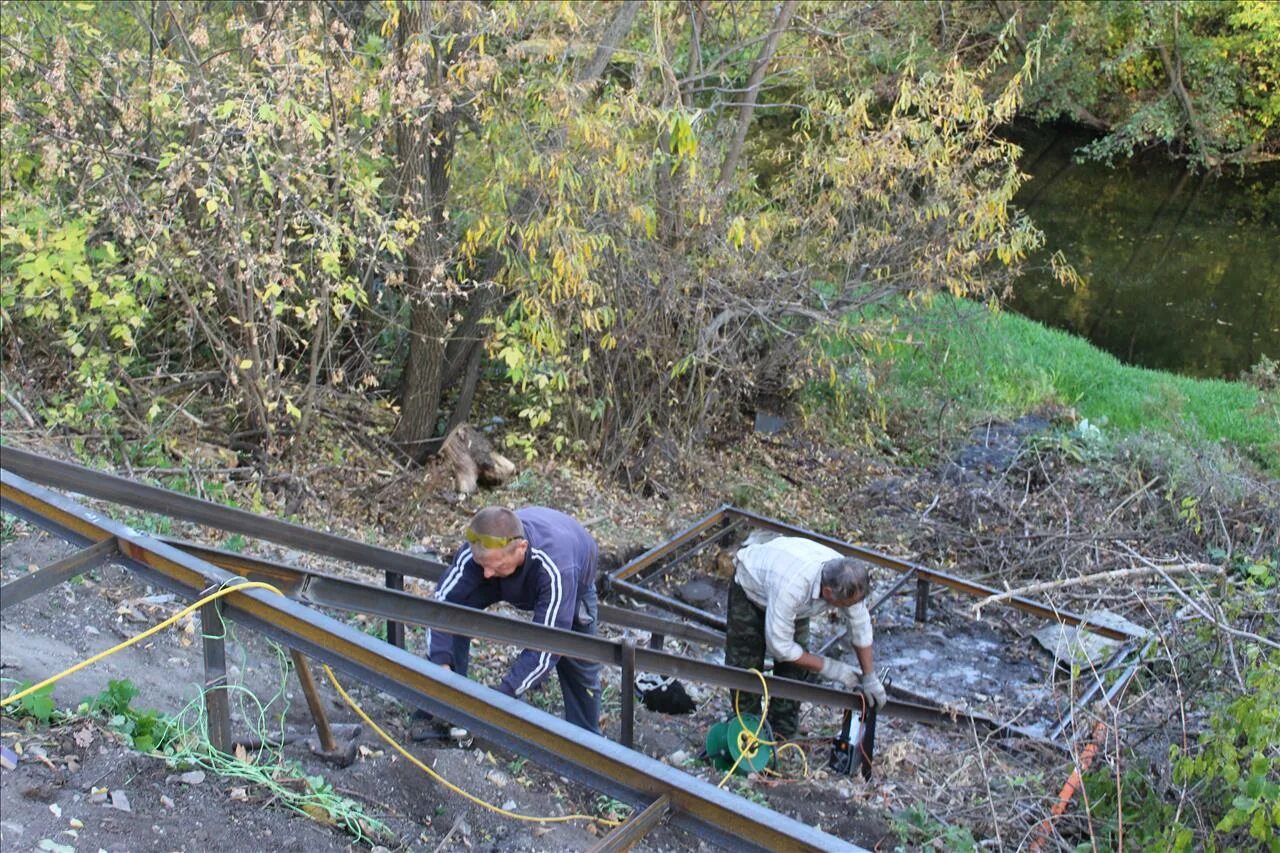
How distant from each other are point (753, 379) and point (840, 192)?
206cm

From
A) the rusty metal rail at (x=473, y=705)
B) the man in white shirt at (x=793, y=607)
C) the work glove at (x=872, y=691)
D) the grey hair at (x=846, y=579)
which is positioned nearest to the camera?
the rusty metal rail at (x=473, y=705)

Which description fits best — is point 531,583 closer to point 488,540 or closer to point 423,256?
point 488,540

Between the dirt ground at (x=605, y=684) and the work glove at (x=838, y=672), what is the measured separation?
0.50 metres

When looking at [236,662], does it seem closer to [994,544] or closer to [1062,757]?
[1062,757]

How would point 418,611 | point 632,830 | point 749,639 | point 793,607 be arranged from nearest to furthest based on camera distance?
point 632,830 → point 418,611 → point 793,607 → point 749,639

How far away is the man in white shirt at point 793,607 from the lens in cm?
569

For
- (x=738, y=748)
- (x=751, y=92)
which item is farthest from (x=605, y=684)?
(x=751, y=92)

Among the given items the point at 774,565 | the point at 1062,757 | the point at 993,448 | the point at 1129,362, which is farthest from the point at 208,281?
the point at 1129,362

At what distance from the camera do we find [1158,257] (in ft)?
67.7

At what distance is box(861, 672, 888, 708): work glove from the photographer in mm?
5961

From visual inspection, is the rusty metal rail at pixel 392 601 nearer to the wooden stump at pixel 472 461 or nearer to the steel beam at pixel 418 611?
the steel beam at pixel 418 611

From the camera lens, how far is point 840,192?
34.4 feet

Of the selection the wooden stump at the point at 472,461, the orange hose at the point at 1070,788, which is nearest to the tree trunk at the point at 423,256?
the wooden stump at the point at 472,461

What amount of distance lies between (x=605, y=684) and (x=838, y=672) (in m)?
1.69
